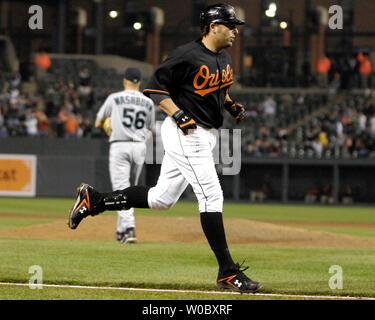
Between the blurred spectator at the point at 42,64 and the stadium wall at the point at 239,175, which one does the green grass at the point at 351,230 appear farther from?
the blurred spectator at the point at 42,64

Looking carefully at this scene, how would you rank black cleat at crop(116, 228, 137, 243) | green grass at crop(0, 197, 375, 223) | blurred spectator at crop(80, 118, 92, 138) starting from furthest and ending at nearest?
blurred spectator at crop(80, 118, 92, 138) < green grass at crop(0, 197, 375, 223) < black cleat at crop(116, 228, 137, 243)

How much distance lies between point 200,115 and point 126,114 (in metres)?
4.01

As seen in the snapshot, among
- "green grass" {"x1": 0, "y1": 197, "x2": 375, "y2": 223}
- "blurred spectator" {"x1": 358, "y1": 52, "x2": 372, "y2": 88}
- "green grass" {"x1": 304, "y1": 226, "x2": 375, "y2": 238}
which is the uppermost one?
"blurred spectator" {"x1": 358, "y1": 52, "x2": 372, "y2": 88}

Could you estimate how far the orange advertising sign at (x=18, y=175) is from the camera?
23547mm

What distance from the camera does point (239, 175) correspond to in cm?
2408

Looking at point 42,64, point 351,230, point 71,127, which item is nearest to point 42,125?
point 71,127

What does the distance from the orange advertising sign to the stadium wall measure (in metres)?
0.21

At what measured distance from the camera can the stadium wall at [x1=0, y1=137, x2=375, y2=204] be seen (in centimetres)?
2350

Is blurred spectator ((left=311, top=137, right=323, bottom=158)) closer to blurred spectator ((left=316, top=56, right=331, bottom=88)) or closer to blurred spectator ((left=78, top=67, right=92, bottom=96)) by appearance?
blurred spectator ((left=316, top=56, right=331, bottom=88))

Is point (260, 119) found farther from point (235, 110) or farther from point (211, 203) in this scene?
point (211, 203)

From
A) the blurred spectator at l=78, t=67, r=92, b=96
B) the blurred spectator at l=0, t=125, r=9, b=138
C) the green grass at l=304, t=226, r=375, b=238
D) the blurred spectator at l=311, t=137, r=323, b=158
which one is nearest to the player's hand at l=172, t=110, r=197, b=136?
the green grass at l=304, t=226, r=375, b=238

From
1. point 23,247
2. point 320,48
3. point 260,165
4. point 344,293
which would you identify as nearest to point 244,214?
point 260,165

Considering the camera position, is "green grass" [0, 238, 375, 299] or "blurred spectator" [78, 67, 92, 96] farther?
"blurred spectator" [78, 67, 92, 96]

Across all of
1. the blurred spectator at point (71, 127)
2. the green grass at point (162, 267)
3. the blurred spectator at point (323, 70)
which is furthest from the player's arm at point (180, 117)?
the blurred spectator at point (323, 70)
